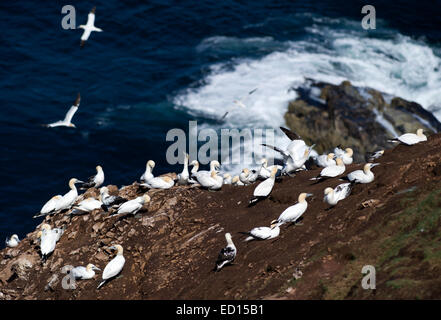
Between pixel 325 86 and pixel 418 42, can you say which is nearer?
pixel 325 86

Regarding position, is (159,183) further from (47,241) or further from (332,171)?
(332,171)

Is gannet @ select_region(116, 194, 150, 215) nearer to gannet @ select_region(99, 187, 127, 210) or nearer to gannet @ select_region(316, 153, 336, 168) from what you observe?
gannet @ select_region(99, 187, 127, 210)

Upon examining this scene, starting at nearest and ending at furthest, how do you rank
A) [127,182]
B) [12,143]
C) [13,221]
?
[13,221]
[127,182]
[12,143]

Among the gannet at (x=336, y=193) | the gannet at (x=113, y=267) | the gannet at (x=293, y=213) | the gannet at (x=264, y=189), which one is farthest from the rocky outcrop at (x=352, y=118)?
the gannet at (x=113, y=267)

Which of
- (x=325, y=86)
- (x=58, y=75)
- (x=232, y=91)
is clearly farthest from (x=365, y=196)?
(x=58, y=75)

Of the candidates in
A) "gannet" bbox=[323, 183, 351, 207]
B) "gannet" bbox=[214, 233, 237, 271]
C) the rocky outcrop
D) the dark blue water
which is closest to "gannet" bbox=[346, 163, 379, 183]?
"gannet" bbox=[323, 183, 351, 207]
